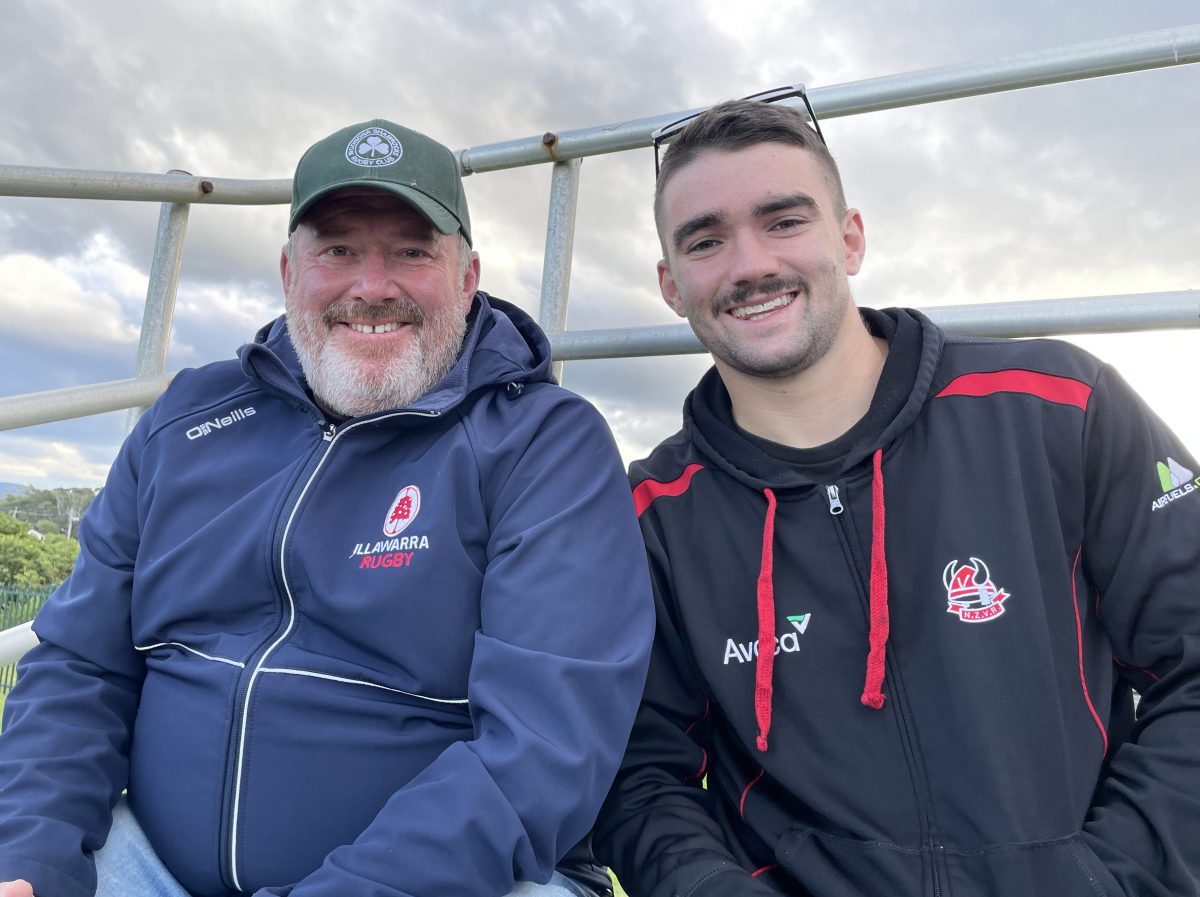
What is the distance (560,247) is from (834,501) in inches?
44.6

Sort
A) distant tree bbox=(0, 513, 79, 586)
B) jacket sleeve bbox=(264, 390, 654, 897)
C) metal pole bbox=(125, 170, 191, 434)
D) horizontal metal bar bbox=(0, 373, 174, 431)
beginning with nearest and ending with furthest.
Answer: jacket sleeve bbox=(264, 390, 654, 897) < horizontal metal bar bbox=(0, 373, 174, 431) < metal pole bbox=(125, 170, 191, 434) < distant tree bbox=(0, 513, 79, 586)

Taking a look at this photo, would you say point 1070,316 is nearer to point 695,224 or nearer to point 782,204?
point 782,204

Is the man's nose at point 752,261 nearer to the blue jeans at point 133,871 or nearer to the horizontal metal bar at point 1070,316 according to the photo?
the horizontal metal bar at point 1070,316

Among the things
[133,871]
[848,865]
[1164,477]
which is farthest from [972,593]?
[133,871]

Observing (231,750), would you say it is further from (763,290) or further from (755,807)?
(763,290)

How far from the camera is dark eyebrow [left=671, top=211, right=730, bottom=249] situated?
5.80 ft

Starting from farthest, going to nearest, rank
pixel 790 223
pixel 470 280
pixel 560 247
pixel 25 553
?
pixel 25 553 → pixel 560 247 → pixel 470 280 → pixel 790 223

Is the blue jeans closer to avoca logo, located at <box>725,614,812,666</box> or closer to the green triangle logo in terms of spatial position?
avoca logo, located at <box>725,614,812,666</box>

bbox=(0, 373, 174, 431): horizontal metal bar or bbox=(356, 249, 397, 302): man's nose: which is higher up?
bbox=(356, 249, 397, 302): man's nose

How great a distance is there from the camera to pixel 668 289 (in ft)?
6.38

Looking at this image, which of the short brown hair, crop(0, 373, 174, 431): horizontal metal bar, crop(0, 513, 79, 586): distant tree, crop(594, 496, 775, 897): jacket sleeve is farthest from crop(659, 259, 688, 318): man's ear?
crop(0, 513, 79, 586): distant tree

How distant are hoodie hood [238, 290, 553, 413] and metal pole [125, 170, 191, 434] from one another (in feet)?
1.88

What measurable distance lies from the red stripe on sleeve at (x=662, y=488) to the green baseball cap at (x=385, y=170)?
0.64 m

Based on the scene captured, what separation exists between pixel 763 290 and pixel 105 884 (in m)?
1.52
